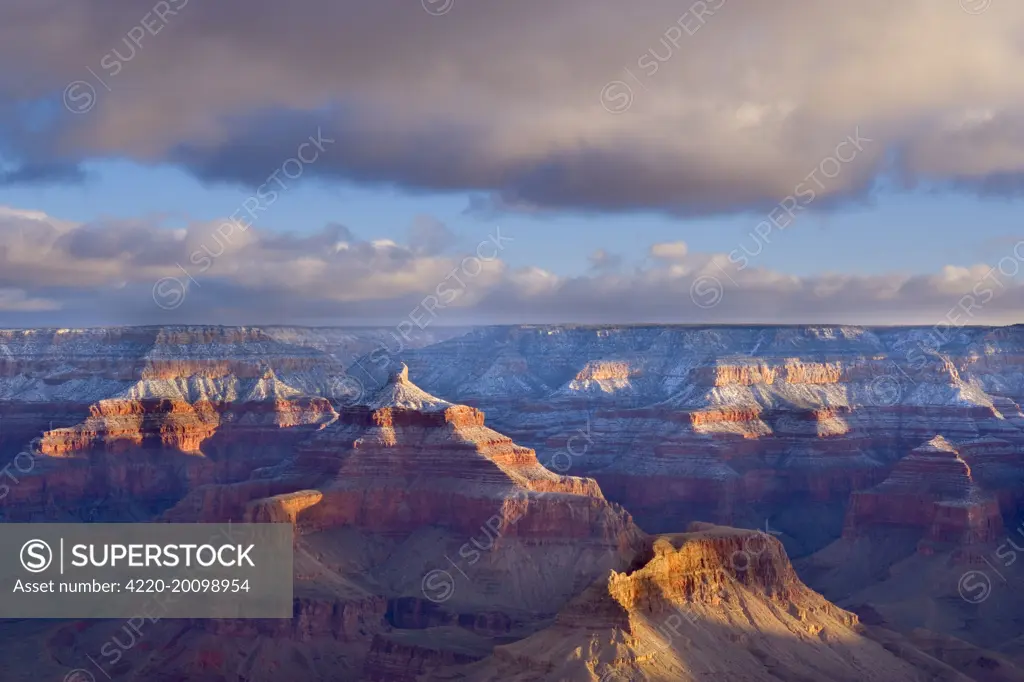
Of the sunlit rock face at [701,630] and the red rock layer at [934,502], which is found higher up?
the red rock layer at [934,502]

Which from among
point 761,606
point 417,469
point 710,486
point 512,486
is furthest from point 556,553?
point 710,486

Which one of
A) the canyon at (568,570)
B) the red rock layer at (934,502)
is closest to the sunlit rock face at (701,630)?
the canyon at (568,570)

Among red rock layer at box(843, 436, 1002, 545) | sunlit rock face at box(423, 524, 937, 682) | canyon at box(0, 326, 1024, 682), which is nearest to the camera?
sunlit rock face at box(423, 524, 937, 682)

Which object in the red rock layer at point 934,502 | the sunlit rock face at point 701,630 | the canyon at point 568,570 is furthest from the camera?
the red rock layer at point 934,502

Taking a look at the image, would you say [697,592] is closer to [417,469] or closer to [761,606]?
[761,606]

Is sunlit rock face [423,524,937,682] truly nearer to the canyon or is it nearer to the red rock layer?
the canyon

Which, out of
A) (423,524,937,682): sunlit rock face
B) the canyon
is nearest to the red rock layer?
the canyon

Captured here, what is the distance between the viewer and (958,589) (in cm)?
15600

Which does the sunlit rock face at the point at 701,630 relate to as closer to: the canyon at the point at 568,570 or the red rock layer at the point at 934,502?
the canyon at the point at 568,570

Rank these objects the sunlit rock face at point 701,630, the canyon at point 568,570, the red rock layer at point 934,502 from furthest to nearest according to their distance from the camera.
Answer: the red rock layer at point 934,502 → the canyon at point 568,570 → the sunlit rock face at point 701,630

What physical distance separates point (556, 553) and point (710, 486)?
5644cm

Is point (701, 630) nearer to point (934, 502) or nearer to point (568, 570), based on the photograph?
point (568, 570)

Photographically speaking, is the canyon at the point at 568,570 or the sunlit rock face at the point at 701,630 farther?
the canyon at the point at 568,570

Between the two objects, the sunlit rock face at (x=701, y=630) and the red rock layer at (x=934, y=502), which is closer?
the sunlit rock face at (x=701, y=630)
